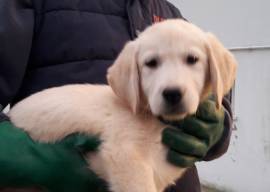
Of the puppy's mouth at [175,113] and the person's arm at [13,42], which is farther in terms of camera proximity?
the person's arm at [13,42]

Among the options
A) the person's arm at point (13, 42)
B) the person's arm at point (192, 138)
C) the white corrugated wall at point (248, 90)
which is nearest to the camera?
the person's arm at point (192, 138)

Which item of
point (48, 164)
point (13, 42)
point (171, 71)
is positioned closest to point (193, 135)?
point (171, 71)

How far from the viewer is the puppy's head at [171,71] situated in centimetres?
188

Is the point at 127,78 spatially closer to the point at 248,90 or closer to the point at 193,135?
the point at 193,135

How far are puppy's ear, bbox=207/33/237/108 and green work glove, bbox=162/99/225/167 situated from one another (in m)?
0.06

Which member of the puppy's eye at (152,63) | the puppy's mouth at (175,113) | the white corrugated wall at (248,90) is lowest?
the white corrugated wall at (248,90)

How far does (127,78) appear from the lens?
1.99 meters

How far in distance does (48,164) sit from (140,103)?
40cm

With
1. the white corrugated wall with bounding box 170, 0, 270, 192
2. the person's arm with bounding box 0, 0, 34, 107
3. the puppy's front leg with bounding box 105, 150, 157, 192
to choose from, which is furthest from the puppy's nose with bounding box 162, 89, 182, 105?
the white corrugated wall with bounding box 170, 0, 270, 192

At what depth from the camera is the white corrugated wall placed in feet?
16.9

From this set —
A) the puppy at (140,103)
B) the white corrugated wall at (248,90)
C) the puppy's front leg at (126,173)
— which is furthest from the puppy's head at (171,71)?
the white corrugated wall at (248,90)

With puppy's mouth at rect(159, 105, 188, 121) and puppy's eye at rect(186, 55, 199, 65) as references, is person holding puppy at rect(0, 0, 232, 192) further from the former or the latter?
puppy's eye at rect(186, 55, 199, 65)

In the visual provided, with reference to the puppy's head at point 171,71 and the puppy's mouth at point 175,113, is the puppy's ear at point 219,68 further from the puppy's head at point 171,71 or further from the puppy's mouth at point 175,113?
the puppy's mouth at point 175,113

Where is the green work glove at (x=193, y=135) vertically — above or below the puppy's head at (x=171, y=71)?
below
